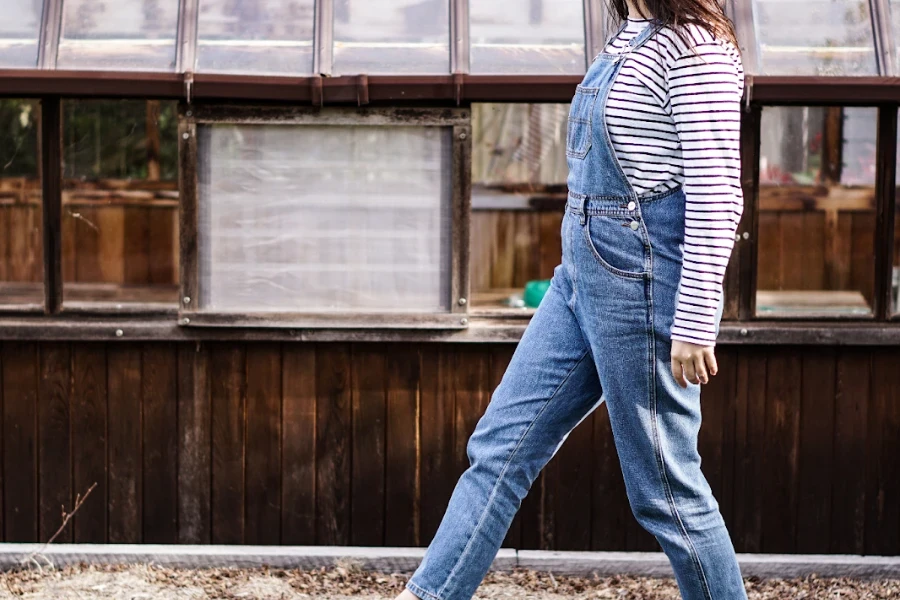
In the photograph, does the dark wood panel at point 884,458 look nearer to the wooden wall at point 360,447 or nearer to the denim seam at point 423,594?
the wooden wall at point 360,447

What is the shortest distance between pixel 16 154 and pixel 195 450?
75.3 inches

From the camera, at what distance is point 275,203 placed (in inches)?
186

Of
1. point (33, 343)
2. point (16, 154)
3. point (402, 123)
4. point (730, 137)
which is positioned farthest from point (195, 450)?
point (730, 137)

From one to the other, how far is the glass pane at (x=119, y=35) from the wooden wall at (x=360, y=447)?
3.55 feet

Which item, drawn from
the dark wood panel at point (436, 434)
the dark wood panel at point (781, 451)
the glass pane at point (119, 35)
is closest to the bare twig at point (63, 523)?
the dark wood panel at point (436, 434)

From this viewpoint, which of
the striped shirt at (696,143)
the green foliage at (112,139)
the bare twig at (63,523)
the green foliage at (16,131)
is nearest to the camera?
the striped shirt at (696,143)

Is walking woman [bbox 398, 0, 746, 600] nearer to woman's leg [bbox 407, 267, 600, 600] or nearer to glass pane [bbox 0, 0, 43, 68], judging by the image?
woman's leg [bbox 407, 267, 600, 600]

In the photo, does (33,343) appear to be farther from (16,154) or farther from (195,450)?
(16,154)

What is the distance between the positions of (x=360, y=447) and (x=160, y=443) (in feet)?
2.58

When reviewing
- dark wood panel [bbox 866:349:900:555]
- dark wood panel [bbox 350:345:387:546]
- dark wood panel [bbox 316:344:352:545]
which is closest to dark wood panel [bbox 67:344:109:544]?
dark wood panel [bbox 316:344:352:545]

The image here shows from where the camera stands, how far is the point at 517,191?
9.32 m

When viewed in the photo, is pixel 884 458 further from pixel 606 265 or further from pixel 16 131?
pixel 16 131

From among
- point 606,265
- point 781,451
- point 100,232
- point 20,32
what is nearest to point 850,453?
point 781,451

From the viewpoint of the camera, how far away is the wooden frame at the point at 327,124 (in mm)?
4645
